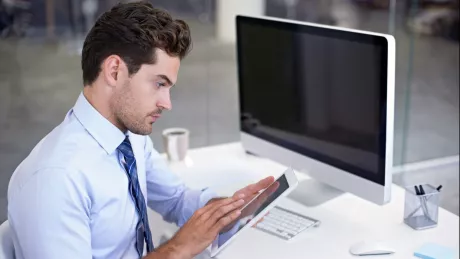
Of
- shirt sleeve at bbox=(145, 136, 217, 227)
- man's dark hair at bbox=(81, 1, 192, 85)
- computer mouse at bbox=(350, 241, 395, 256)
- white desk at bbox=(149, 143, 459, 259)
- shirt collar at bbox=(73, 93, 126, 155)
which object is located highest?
man's dark hair at bbox=(81, 1, 192, 85)

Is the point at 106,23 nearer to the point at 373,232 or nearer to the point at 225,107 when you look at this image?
the point at 373,232

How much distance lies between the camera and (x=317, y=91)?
1763 mm

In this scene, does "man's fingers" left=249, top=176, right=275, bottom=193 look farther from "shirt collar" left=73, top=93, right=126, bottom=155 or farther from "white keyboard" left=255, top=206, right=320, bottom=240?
"shirt collar" left=73, top=93, right=126, bottom=155

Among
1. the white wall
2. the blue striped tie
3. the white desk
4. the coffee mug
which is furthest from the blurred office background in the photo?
the blue striped tie

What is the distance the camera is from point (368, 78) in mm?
1594

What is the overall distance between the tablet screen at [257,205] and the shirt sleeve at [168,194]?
191mm

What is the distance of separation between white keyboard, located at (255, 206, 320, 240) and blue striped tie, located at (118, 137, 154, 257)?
0.33 m

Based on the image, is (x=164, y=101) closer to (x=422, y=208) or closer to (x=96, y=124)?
(x=96, y=124)

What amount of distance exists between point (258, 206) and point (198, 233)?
177 millimetres

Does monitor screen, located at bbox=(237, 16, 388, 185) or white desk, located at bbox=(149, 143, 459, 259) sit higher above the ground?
monitor screen, located at bbox=(237, 16, 388, 185)

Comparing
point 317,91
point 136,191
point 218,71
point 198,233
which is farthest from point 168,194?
point 218,71

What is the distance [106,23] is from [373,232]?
0.84m

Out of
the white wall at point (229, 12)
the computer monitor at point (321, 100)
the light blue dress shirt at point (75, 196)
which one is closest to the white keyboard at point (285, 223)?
the computer monitor at point (321, 100)

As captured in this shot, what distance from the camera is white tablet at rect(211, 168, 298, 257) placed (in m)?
1.42
